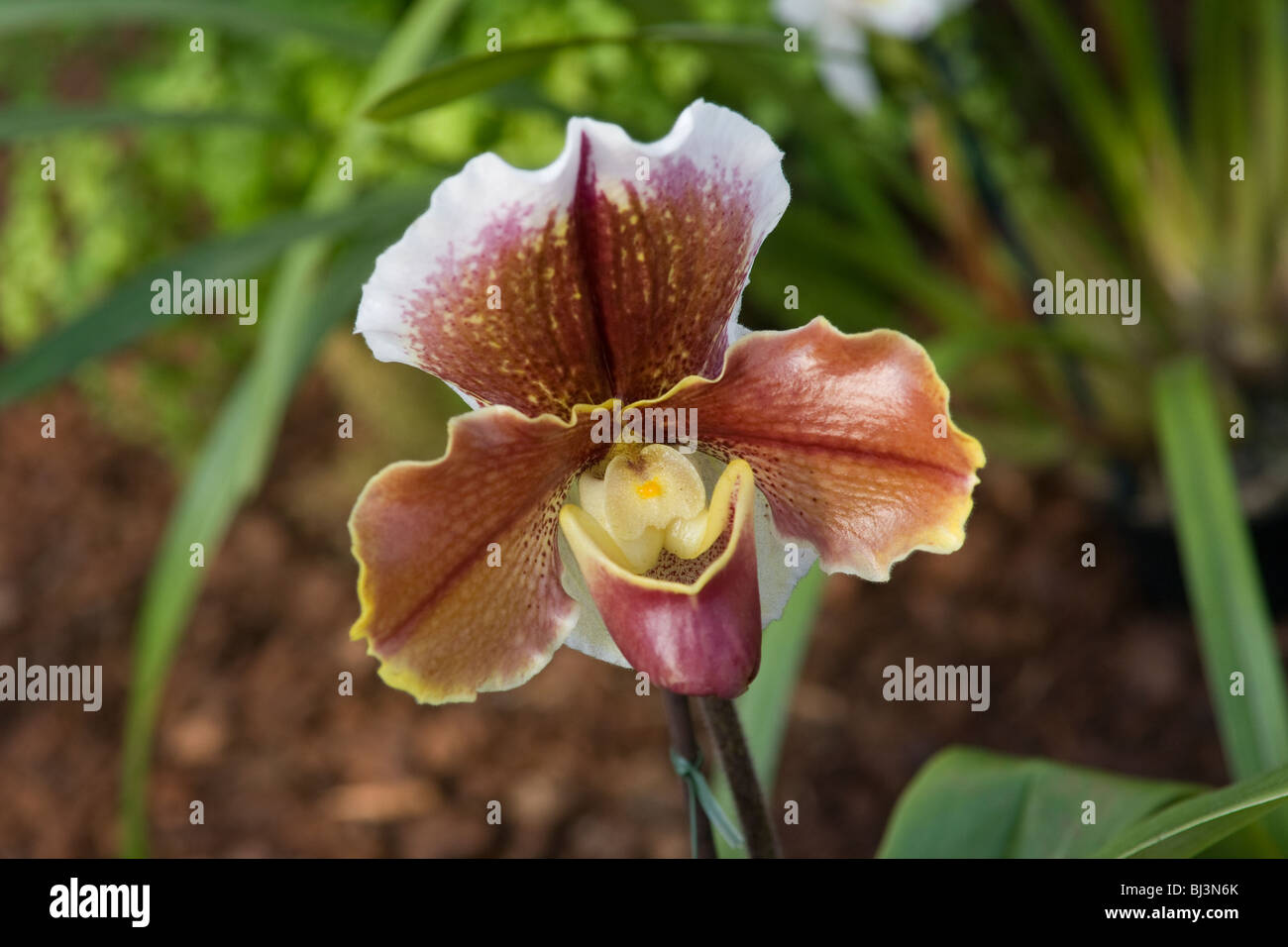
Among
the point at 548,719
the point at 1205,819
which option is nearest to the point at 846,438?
the point at 1205,819

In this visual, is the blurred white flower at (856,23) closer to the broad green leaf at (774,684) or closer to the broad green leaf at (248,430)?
the broad green leaf at (248,430)

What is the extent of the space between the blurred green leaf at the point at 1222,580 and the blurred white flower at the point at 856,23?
0.37 metres

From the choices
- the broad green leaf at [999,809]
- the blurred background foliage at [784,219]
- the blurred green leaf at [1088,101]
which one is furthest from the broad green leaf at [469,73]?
the blurred green leaf at [1088,101]

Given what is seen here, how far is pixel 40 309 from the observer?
142 cm

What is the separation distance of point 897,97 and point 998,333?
40cm

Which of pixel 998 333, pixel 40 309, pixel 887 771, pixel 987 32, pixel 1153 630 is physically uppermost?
pixel 987 32

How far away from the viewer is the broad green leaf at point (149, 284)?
0.72 metres

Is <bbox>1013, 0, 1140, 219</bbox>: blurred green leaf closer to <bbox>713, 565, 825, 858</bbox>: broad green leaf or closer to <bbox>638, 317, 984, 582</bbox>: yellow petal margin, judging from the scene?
<bbox>713, 565, 825, 858</bbox>: broad green leaf

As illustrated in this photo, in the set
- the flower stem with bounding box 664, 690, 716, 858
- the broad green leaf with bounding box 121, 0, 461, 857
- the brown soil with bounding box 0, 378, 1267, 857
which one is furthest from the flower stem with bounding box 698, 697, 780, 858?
the brown soil with bounding box 0, 378, 1267, 857

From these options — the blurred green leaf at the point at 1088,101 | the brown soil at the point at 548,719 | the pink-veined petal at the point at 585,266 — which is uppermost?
the blurred green leaf at the point at 1088,101

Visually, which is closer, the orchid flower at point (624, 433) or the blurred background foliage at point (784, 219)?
the orchid flower at point (624, 433)
